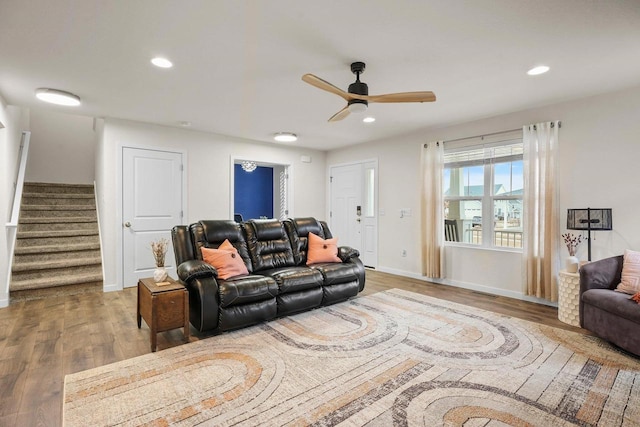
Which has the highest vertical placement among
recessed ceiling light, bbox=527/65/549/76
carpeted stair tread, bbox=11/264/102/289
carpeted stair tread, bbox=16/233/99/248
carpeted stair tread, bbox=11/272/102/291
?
recessed ceiling light, bbox=527/65/549/76

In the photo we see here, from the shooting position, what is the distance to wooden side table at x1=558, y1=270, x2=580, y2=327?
3.13 meters

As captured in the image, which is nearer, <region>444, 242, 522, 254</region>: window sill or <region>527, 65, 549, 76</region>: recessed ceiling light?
<region>527, 65, 549, 76</region>: recessed ceiling light

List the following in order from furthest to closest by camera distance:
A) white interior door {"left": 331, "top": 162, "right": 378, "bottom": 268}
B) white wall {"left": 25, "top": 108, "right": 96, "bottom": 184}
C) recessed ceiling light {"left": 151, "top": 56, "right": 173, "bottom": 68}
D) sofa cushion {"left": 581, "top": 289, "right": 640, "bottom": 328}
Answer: white wall {"left": 25, "top": 108, "right": 96, "bottom": 184} → white interior door {"left": 331, "top": 162, "right": 378, "bottom": 268} → recessed ceiling light {"left": 151, "top": 56, "right": 173, "bottom": 68} → sofa cushion {"left": 581, "top": 289, "right": 640, "bottom": 328}

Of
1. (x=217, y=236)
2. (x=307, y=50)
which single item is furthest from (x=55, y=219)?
(x=307, y=50)

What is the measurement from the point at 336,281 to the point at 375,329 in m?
0.84

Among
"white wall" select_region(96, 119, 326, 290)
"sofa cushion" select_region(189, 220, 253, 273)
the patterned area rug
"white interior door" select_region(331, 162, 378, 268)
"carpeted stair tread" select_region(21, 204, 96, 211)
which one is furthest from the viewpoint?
"white interior door" select_region(331, 162, 378, 268)

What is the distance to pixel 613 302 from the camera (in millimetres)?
2574

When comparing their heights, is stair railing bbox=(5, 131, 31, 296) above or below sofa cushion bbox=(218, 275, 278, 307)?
above

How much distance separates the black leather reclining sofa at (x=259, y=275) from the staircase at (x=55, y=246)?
2176 millimetres

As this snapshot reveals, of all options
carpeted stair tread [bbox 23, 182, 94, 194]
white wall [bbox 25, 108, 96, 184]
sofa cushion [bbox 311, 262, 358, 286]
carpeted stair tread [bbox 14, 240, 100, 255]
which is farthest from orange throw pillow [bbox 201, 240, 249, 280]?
white wall [bbox 25, 108, 96, 184]

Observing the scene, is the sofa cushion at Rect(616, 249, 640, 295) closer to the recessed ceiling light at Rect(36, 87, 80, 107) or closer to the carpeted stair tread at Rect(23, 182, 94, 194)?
the recessed ceiling light at Rect(36, 87, 80, 107)

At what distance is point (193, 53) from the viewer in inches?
103

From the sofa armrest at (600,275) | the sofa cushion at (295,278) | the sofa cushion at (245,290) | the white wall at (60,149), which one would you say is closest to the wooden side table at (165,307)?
the sofa cushion at (245,290)

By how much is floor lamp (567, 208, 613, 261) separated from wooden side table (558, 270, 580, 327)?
456 mm
